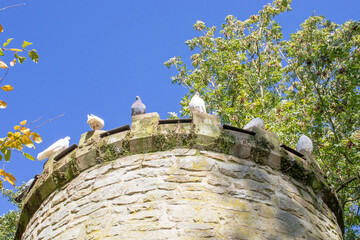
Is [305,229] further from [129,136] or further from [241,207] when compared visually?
[129,136]

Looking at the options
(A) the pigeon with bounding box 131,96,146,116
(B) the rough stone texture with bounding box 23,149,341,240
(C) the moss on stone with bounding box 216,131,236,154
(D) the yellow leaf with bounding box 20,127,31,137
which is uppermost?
(A) the pigeon with bounding box 131,96,146,116

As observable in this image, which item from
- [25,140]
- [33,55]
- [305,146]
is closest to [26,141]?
[25,140]

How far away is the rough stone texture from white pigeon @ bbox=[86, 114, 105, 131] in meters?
0.65

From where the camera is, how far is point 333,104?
Result: 35.0 feet

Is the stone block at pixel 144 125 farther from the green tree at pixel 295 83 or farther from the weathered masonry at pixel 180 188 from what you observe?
the green tree at pixel 295 83

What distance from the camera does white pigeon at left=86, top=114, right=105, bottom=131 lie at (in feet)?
17.9

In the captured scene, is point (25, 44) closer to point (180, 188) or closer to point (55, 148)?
point (55, 148)

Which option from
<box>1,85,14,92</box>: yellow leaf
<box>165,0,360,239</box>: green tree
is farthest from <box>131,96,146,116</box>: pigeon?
<box>165,0,360,239</box>: green tree

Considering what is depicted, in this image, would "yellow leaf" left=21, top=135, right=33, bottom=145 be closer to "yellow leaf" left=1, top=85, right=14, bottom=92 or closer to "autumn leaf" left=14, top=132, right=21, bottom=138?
"autumn leaf" left=14, top=132, right=21, bottom=138

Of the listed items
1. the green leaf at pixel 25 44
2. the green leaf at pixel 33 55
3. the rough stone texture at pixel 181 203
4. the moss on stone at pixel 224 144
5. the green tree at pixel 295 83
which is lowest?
the rough stone texture at pixel 181 203

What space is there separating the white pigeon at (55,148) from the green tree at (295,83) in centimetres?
542

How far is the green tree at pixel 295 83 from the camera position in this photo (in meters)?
10.1

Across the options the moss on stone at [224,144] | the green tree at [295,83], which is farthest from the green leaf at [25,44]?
the green tree at [295,83]

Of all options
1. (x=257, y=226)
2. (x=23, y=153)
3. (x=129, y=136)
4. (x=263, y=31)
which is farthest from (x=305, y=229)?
(x=263, y=31)
